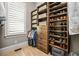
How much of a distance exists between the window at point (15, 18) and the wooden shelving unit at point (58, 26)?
0.36 metres

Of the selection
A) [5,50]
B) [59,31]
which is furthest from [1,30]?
[59,31]

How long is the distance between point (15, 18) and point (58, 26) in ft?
1.88

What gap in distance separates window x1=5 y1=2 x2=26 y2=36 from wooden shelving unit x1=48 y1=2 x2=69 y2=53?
36 centimetres

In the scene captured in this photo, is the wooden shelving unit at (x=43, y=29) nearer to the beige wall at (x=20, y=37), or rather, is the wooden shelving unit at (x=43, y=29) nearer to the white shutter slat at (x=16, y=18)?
the beige wall at (x=20, y=37)

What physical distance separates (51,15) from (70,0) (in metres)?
0.32

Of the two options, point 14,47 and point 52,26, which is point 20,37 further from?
point 52,26

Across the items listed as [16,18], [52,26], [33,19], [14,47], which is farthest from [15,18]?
[52,26]

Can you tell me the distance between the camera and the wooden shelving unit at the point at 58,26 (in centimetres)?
150

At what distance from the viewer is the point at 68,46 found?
4.87 feet

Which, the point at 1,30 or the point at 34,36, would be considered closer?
the point at 1,30

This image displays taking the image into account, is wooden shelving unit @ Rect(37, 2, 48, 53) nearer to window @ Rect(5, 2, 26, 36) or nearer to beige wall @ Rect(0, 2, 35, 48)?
beige wall @ Rect(0, 2, 35, 48)

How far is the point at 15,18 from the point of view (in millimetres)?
1566

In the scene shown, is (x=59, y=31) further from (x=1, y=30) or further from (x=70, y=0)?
(x=1, y=30)

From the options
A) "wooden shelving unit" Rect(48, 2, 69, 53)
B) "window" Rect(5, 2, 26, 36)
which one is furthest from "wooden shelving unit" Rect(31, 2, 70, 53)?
"window" Rect(5, 2, 26, 36)
